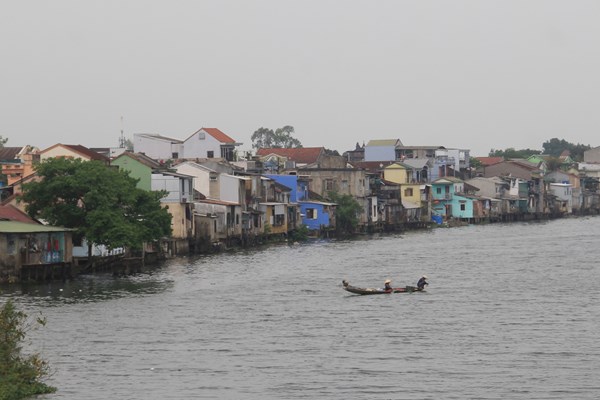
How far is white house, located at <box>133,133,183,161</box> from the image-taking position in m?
106

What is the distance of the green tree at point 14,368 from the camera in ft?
88.6

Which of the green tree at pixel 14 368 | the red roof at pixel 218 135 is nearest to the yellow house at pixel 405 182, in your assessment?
the red roof at pixel 218 135

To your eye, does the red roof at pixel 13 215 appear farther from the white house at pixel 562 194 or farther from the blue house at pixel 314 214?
the white house at pixel 562 194

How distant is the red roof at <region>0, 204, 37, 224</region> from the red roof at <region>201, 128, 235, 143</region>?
49.6 metres

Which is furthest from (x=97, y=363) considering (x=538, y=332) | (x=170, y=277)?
(x=170, y=277)

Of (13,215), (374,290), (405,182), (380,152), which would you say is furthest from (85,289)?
(380,152)

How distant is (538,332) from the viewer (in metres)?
37.1

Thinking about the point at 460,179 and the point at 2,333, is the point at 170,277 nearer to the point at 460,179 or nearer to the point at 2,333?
the point at 2,333

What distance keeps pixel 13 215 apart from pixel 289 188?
Answer: 4065 centimetres

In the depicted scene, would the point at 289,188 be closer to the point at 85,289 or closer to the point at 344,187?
the point at 344,187

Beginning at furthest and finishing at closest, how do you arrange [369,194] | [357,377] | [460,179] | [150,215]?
[460,179] → [369,194] → [150,215] → [357,377]

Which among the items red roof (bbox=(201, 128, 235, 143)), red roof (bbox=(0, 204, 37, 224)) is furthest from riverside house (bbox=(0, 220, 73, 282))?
red roof (bbox=(201, 128, 235, 143))

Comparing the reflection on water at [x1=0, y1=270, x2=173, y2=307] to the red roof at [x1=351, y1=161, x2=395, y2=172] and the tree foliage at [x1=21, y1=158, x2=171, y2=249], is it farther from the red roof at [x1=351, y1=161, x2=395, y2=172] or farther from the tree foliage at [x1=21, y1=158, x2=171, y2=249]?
the red roof at [x1=351, y1=161, x2=395, y2=172]

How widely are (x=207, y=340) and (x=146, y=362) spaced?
4113mm
